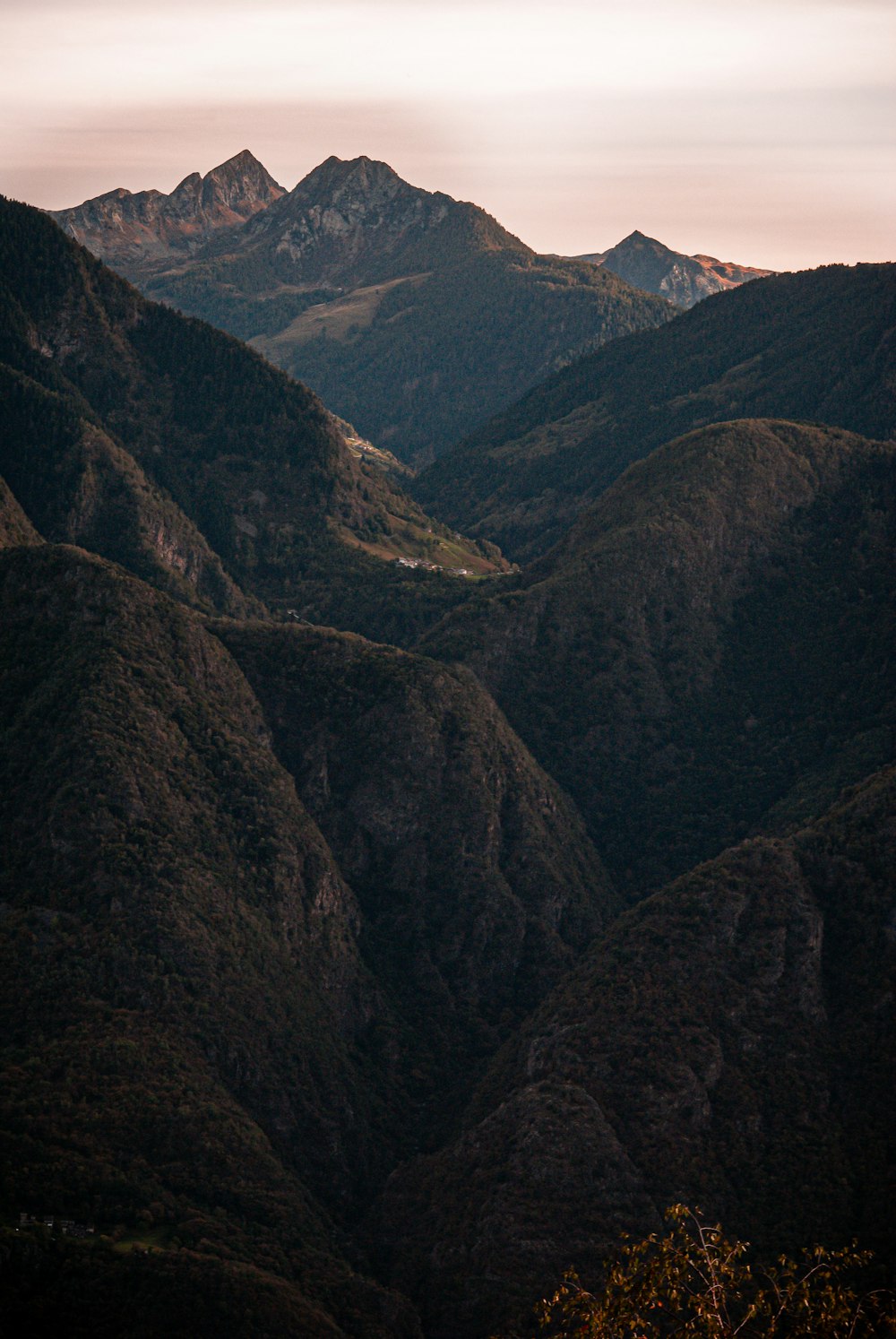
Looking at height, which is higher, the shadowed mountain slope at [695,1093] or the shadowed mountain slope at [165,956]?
the shadowed mountain slope at [165,956]

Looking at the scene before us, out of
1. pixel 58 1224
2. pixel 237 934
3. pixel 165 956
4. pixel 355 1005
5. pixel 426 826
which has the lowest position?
pixel 58 1224

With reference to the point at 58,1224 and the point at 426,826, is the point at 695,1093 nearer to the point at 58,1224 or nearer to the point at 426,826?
the point at 58,1224

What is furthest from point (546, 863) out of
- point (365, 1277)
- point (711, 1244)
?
point (711, 1244)

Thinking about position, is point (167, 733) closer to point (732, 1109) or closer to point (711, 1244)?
point (732, 1109)

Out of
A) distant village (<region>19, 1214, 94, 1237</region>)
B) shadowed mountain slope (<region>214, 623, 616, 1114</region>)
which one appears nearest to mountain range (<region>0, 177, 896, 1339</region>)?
distant village (<region>19, 1214, 94, 1237</region>)

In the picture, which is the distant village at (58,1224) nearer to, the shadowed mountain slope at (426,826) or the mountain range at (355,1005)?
the mountain range at (355,1005)

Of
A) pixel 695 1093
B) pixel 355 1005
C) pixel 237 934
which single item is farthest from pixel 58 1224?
pixel 355 1005

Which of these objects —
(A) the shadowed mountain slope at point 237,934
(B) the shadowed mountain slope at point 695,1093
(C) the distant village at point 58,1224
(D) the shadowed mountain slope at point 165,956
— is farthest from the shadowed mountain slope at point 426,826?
(C) the distant village at point 58,1224

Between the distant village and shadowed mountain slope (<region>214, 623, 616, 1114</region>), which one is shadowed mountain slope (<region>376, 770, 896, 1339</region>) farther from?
the distant village

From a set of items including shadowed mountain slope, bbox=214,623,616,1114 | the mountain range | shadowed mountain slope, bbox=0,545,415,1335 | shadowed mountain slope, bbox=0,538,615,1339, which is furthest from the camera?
shadowed mountain slope, bbox=214,623,616,1114
